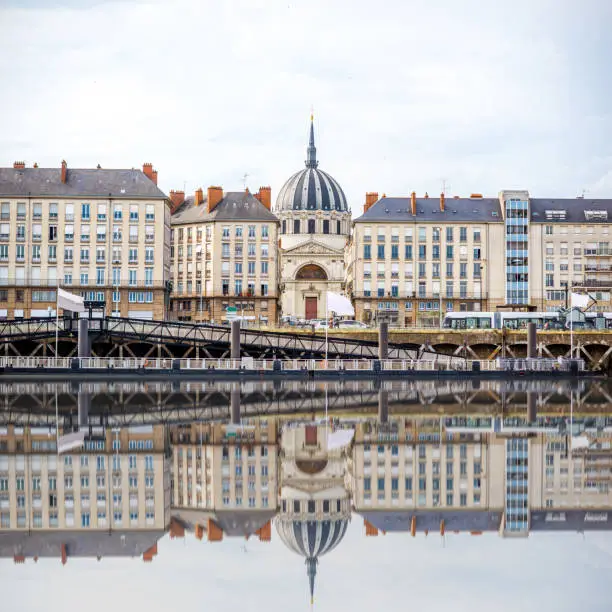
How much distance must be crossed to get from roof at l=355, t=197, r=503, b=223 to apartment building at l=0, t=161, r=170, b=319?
21293 mm

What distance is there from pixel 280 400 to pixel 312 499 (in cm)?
2585

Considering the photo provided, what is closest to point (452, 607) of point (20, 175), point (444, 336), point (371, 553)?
point (371, 553)

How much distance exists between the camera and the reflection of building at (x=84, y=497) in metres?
22.0

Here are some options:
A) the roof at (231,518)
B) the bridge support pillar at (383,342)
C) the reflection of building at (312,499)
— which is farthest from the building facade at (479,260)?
the roof at (231,518)

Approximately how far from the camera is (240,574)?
19.7 m

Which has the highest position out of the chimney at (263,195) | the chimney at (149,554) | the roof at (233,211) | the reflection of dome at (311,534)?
the chimney at (263,195)

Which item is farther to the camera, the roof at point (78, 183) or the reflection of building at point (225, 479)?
the roof at point (78, 183)

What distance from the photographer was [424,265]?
104 meters

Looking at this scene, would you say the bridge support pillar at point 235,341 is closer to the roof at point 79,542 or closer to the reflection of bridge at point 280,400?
the reflection of bridge at point 280,400

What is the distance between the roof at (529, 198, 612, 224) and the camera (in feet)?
344

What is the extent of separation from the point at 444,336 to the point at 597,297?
78.7 feet

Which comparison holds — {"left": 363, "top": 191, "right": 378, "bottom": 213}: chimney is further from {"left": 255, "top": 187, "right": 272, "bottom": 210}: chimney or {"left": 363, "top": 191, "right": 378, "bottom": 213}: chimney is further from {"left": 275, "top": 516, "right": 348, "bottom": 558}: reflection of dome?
{"left": 275, "top": 516, "right": 348, "bottom": 558}: reflection of dome

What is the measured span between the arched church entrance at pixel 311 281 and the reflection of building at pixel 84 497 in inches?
4439

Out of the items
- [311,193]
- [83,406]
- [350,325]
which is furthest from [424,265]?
[311,193]
